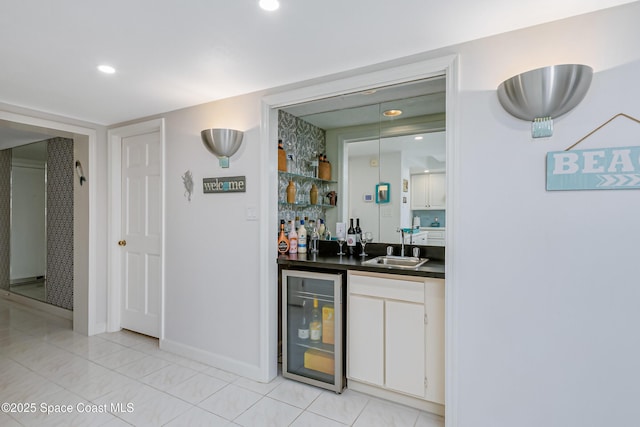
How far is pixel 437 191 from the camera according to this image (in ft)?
8.69

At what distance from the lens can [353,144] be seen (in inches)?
124

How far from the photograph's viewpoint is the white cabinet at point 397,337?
2.01 metres

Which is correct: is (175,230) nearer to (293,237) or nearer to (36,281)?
(293,237)

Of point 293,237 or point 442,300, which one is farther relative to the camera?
point 293,237

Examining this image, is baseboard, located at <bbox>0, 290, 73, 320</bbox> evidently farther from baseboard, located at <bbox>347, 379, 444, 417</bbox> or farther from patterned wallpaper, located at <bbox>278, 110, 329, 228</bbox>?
baseboard, located at <bbox>347, 379, 444, 417</bbox>

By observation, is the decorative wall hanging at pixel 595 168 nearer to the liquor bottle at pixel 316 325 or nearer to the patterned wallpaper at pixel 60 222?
the liquor bottle at pixel 316 325

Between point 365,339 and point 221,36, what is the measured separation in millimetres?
2066

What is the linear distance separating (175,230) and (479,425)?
2.69 metres

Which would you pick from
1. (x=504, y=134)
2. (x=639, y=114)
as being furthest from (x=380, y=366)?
(x=639, y=114)

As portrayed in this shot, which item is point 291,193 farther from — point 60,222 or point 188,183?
point 60,222

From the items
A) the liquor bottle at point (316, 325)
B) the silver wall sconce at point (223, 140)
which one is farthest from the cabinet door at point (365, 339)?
the silver wall sconce at point (223, 140)

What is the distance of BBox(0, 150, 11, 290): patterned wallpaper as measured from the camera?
5.05 metres

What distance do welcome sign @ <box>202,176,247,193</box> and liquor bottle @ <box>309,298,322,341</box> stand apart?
106 centimetres

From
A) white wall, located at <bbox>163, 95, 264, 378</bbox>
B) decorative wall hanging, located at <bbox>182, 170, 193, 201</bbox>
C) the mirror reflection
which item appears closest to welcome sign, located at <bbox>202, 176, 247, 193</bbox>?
white wall, located at <bbox>163, 95, 264, 378</bbox>
